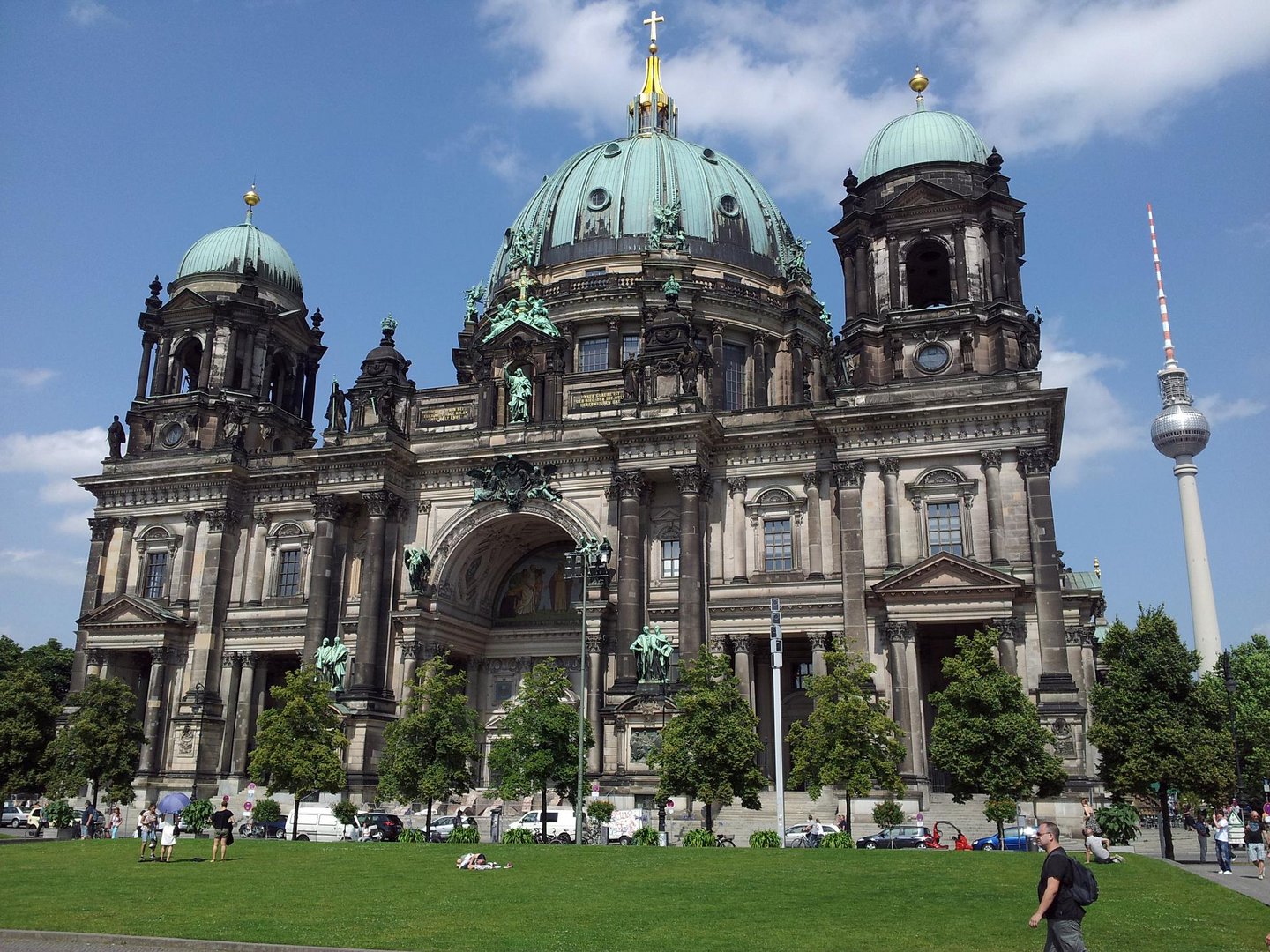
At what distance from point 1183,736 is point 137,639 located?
47382mm

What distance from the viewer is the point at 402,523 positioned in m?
56.3

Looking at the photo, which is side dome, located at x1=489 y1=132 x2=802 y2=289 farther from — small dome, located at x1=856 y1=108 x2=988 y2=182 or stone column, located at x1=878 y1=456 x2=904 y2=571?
stone column, located at x1=878 y1=456 x2=904 y2=571

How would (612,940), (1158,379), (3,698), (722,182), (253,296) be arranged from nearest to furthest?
1. (612,940)
2. (3,698)
3. (253,296)
4. (722,182)
5. (1158,379)

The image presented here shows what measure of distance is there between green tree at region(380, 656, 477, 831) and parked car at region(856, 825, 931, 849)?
14750mm

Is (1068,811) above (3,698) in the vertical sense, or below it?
below

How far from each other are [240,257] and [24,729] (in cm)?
2939

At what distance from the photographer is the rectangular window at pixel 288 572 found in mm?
57938

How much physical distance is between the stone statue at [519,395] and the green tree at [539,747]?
1692cm

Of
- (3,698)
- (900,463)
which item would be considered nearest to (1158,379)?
(900,463)

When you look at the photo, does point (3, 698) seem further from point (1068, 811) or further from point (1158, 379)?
point (1158, 379)

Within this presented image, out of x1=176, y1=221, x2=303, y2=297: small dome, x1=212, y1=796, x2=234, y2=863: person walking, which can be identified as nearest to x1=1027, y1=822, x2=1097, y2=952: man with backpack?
x1=212, y1=796, x2=234, y2=863: person walking

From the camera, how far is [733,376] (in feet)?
212

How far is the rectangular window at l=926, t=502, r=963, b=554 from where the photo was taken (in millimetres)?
46781

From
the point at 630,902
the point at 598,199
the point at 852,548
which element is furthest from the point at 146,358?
the point at 630,902
